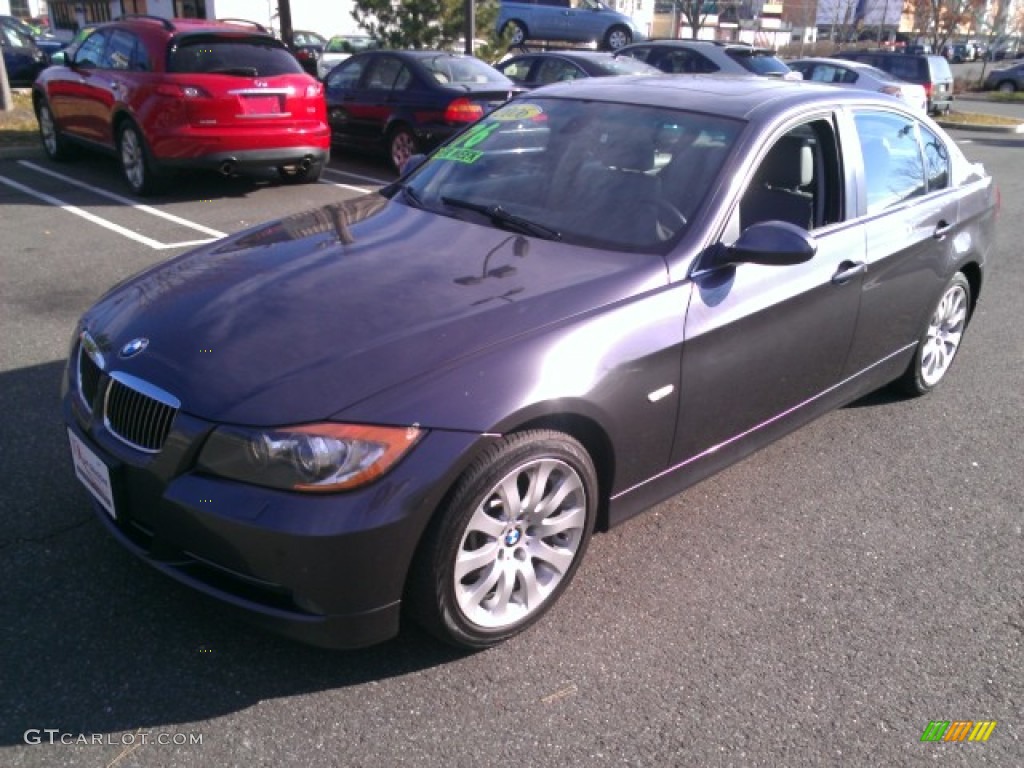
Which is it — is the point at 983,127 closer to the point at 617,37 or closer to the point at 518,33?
the point at 617,37

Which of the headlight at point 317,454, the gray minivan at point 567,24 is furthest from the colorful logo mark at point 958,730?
the gray minivan at point 567,24

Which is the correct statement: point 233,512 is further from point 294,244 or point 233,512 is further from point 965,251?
point 965,251

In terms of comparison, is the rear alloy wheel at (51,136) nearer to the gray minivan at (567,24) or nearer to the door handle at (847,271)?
the door handle at (847,271)

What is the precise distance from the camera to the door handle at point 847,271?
3.68m

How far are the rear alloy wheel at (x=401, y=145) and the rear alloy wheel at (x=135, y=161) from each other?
2952 mm

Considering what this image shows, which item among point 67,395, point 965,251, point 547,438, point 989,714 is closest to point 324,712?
point 547,438

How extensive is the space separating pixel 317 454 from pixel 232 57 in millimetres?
7400

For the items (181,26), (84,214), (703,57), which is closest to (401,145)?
(181,26)

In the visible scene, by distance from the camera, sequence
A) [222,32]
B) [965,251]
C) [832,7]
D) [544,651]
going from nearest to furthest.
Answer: [544,651] → [965,251] → [222,32] → [832,7]

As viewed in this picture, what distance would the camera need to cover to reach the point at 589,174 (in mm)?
3576

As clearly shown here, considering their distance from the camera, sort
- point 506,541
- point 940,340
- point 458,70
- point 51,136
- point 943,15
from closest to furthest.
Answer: point 506,541 → point 940,340 → point 51,136 → point 458,70 → point 943,15

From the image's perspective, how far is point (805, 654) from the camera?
2.86 m

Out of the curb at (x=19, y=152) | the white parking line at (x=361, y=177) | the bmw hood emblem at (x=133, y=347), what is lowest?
the white parking line at (x=361, y=177)

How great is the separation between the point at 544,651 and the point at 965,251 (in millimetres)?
3271
